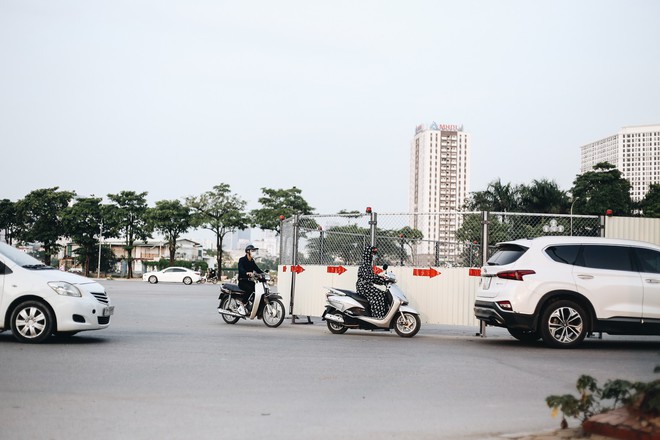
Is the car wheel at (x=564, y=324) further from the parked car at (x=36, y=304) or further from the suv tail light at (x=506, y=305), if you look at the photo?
the parked car at (x=36, y=304)

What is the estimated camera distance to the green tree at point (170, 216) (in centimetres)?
7700

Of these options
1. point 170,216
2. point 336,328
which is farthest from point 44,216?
point 336,328

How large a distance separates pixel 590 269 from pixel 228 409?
779 cm

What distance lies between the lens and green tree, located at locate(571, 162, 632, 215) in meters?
68.6

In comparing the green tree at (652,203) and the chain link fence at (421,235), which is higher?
the green tree at (652,203)

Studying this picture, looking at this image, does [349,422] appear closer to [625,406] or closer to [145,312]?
[625,406]

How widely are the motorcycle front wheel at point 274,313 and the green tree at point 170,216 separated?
6137cm

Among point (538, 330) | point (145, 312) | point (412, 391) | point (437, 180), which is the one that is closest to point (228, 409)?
point (412, 391)

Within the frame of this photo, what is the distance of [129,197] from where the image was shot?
3233 inches

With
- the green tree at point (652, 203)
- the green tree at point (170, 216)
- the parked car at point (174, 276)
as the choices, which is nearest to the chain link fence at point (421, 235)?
the parked car at point (174, 276)

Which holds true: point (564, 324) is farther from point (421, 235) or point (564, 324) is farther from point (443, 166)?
point (443, 166)

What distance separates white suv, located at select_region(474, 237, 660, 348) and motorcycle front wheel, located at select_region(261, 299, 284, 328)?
5.48 m

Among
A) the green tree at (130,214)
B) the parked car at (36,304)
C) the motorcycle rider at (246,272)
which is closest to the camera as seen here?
the parked car at (36,304)

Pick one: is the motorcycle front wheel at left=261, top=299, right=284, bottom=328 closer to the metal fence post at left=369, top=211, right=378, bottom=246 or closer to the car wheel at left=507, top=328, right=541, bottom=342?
the metal fence post at left=369, top=211, right=378, bottom=246
